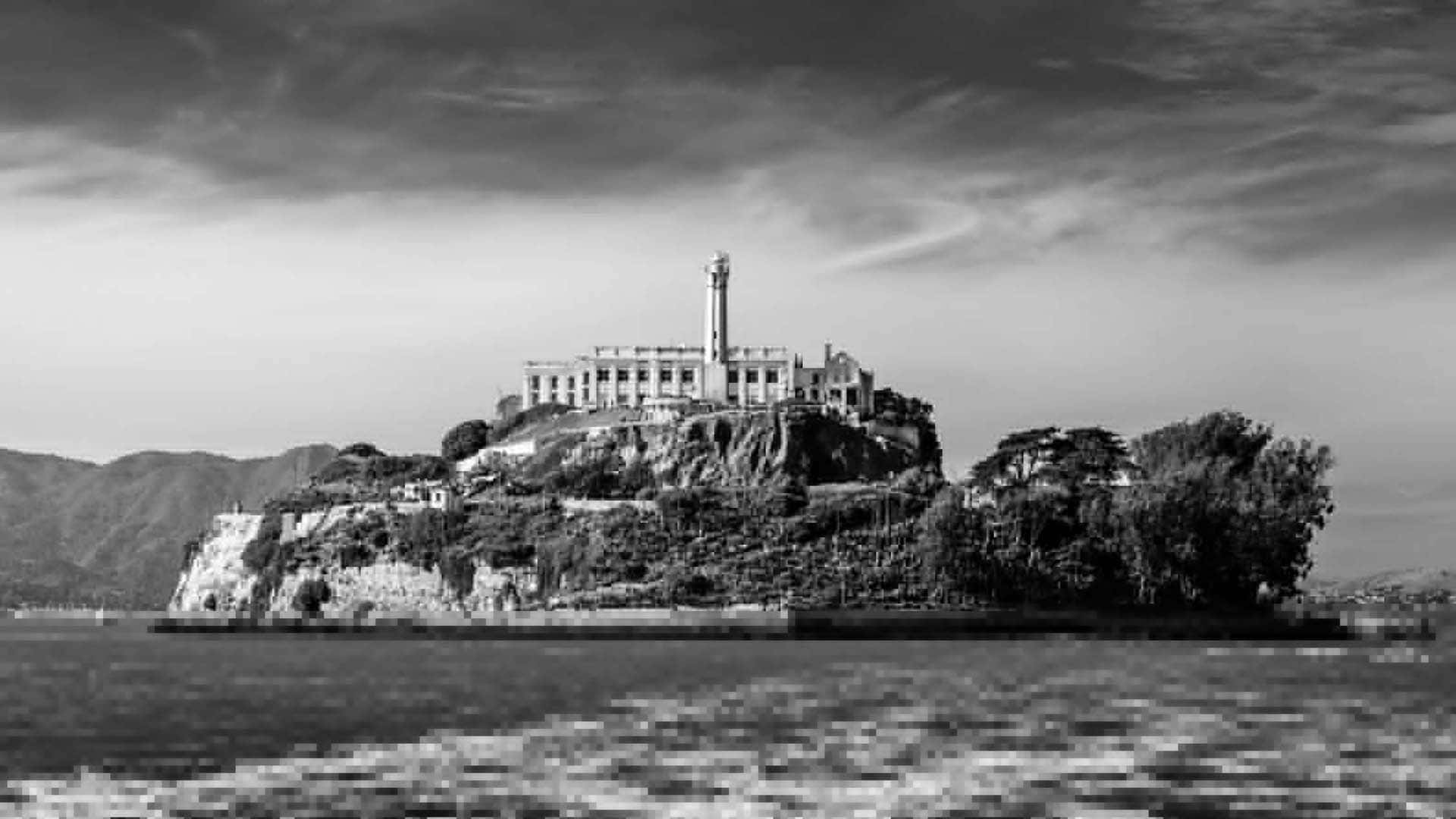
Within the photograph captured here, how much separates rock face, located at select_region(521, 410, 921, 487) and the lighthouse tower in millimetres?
18016

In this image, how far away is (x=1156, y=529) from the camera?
423 feet

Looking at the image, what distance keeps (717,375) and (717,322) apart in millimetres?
6019

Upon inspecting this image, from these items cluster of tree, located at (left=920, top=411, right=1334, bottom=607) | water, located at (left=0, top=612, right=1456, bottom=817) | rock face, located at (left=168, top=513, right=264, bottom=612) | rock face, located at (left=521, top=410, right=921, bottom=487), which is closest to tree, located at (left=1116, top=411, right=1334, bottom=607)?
cluster of tree, located at (left=920, top=411, right=1334, bottom=607)

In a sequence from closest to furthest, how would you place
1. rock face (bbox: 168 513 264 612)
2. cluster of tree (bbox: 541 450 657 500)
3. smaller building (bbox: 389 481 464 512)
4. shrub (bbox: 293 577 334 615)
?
shrub (bbox: 293 577 334 615) < smaller building (bbox: 389 481 464 512) < cluster of tree (bbox: 541 450 657 500) < rock face (bbox: 168 513 264 612)

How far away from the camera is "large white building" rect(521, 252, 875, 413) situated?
633ft

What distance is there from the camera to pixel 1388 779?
29031 mm

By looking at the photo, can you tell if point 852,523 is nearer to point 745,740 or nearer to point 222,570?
point 222,570

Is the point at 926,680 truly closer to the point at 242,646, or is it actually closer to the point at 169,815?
the point at 169,815

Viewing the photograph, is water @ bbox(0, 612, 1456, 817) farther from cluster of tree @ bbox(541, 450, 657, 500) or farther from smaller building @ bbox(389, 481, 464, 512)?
cluster of tree @ bbox(541, 450, 657, 500)

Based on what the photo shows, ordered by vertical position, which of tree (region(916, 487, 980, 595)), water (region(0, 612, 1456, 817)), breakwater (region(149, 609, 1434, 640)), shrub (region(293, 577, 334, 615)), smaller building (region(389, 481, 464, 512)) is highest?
smaller building (region(389, 481, 464, 512))

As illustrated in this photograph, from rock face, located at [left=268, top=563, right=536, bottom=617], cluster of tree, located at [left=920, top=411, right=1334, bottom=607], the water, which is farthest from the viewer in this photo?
rock face, located at [left=268, top=563, right=536, bottom=617]

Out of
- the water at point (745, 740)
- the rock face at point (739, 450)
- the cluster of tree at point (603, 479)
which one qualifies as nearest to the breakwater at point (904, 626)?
the cluster of tree at point (603, 479)

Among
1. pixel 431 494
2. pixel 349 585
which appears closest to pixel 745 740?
pixel 349 585

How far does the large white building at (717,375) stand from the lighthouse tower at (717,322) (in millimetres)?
74
